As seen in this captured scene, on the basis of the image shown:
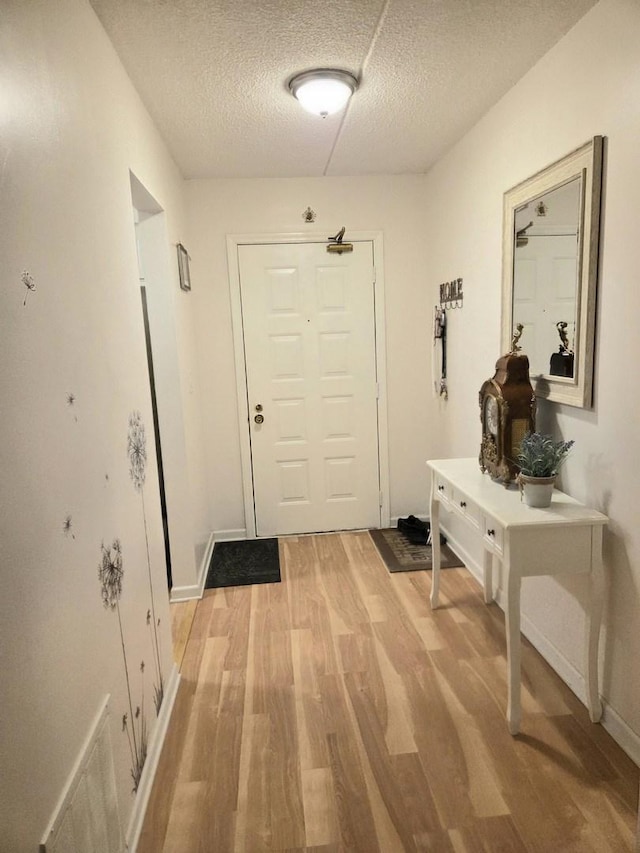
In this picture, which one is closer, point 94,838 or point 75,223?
point 94,838

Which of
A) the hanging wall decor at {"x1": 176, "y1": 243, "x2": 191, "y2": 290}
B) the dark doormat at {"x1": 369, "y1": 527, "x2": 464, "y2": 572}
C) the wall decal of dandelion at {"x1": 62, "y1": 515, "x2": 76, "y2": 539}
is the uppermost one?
the hanging wall decor at {"x1": 176, "y1": 243, "x2": 191, "y2": 290}

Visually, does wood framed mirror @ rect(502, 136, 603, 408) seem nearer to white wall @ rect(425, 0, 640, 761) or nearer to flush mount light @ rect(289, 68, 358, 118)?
white wall @ rect(425, 0, 640, 761)

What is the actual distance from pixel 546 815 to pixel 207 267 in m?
3.33

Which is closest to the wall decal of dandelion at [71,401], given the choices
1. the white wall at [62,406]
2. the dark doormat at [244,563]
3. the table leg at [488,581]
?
the white wall at [62,406]

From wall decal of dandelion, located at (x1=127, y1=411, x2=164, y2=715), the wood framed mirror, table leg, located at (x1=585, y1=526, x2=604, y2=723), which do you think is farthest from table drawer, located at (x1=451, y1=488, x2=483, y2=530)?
wall decal of dandelion, located at (x1=127, y1=411, x2=164, y2=715)

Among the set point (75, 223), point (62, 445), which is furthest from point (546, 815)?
point (75, 223)

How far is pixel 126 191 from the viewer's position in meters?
1.96

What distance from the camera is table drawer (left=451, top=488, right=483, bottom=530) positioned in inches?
87.0

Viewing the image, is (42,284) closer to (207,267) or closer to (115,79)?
(115,79)

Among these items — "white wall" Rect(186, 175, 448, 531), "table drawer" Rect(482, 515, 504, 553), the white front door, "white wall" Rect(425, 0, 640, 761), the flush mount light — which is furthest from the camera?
the white front door

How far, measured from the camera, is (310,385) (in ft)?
12.5

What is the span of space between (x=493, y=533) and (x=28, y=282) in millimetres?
1722

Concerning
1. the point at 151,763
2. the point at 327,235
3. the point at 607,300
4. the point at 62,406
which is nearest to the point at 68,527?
the point at 62,406

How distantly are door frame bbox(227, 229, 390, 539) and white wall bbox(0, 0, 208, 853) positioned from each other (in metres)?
1.67
